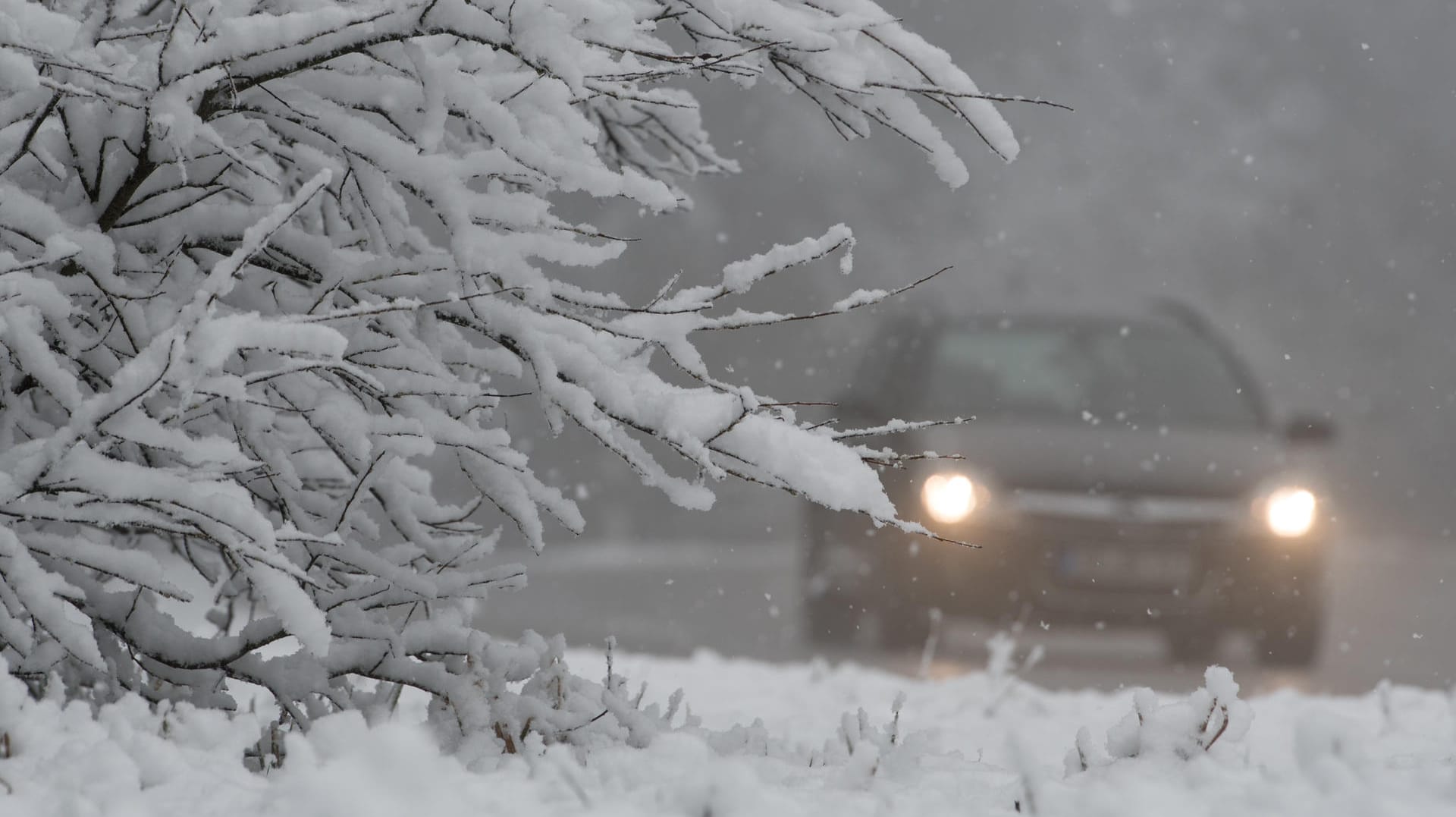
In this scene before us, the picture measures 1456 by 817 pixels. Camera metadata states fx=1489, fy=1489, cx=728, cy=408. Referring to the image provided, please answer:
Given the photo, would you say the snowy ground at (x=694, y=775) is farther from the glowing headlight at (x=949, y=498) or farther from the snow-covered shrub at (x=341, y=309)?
the glowing headlight at (x=949, y=498)

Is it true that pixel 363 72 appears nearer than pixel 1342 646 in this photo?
Yes

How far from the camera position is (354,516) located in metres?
2.81

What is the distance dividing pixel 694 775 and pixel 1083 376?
202 inches

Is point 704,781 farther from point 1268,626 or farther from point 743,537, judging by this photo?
point 743,537

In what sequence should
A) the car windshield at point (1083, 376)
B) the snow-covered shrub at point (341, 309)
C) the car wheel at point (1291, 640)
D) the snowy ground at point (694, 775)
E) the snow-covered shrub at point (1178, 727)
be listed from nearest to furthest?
the snowy ground at point (694, 775), the snow-covered shrub at point (341, 309), the snow-covered shrub at point (1178, 727), the car wheel at point (1291, 640), the car windshield at point (1083, 376)

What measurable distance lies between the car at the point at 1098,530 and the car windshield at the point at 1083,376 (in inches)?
1.7

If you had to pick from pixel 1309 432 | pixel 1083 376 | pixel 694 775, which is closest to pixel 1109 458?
pixel 1309 432

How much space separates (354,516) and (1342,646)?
6.78m

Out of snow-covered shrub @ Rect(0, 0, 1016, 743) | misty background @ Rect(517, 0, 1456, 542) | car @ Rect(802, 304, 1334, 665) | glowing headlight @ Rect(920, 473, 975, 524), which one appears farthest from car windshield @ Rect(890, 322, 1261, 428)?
misty background @ Rect(517, 0, 1456, 542)

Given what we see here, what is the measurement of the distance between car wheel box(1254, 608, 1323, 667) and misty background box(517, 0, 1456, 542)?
14.6 m

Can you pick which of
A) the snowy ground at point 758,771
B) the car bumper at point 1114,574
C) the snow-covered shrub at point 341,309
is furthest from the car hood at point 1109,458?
the snow-covered shrub at point 341,309

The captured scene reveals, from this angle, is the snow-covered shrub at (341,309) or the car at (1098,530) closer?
the snow-covered shrub at (341,309)

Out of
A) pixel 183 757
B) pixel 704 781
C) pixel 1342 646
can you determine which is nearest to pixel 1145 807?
pixel 704 781

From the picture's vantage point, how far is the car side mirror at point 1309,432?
241 inches
